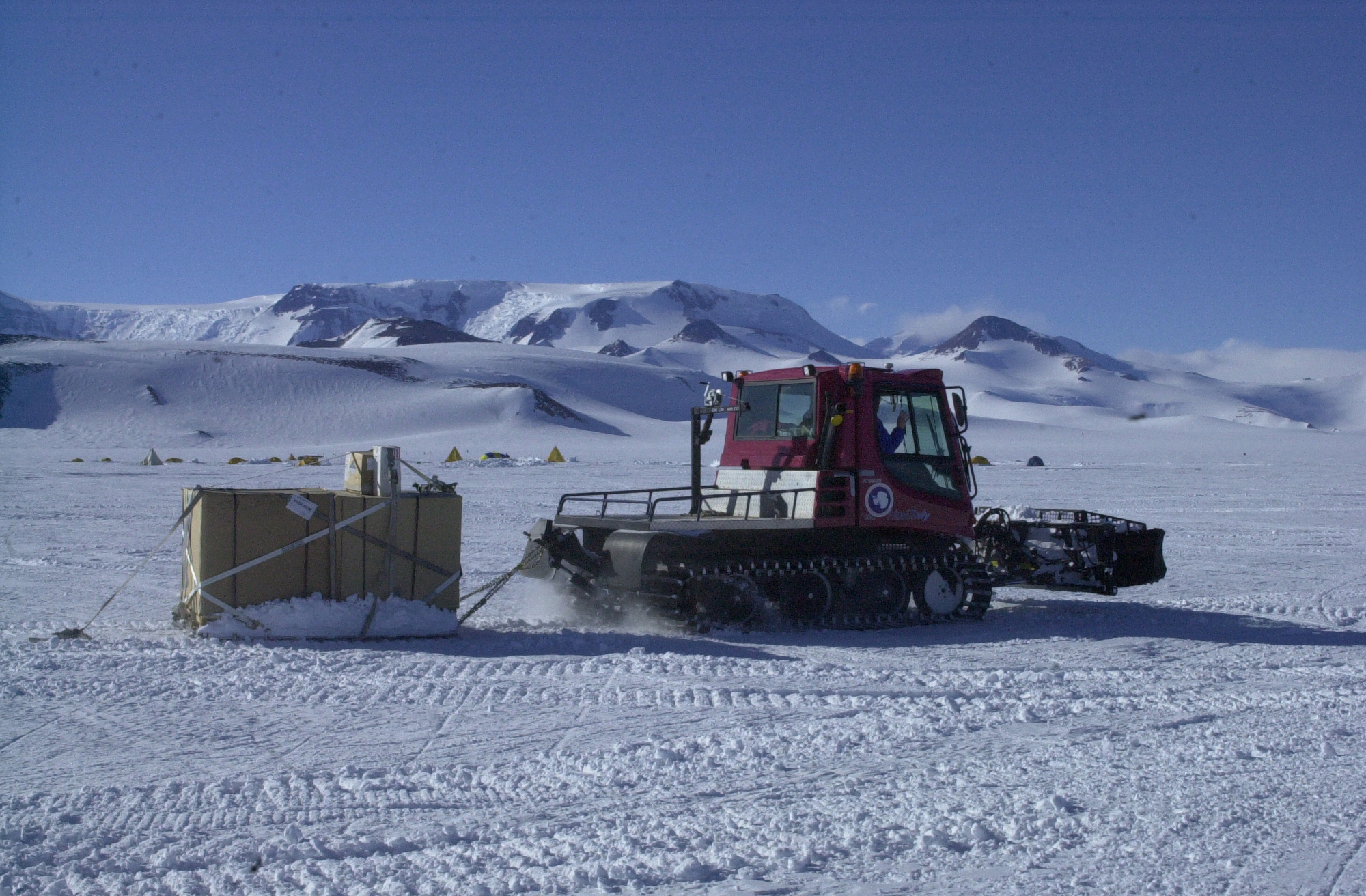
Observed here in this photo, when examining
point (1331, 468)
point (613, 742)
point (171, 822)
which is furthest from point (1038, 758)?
point (1331, 468)

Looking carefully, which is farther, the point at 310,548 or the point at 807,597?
the point at 807,597

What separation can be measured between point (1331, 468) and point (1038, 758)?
4458 cm

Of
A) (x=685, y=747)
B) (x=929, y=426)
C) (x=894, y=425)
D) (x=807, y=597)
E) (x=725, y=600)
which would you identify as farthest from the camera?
(x=929, y=426)

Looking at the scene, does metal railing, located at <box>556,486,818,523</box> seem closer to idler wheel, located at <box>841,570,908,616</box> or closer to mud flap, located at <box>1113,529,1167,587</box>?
idler wheel, located at <box>841,570,908,616</box>

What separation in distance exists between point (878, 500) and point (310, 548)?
4.73 m

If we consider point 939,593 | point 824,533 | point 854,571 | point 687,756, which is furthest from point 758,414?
point 687,756

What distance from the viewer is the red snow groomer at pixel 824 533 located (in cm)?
919

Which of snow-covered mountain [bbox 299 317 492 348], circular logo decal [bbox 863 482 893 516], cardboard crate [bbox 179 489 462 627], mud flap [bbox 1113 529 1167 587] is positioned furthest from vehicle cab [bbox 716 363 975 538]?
snow-covered mountain [bbox 299 317 492 348]

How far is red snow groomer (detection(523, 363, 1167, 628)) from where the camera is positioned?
9188mm

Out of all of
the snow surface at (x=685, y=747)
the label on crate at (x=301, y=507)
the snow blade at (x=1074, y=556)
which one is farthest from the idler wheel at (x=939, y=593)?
the label on crate at (x=301, y=507)

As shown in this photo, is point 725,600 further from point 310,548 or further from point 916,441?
point 310,548

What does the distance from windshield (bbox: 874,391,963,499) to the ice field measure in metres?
1.44

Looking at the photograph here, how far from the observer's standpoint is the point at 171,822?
15.1 ft

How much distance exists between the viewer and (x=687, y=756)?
18.3 feet
